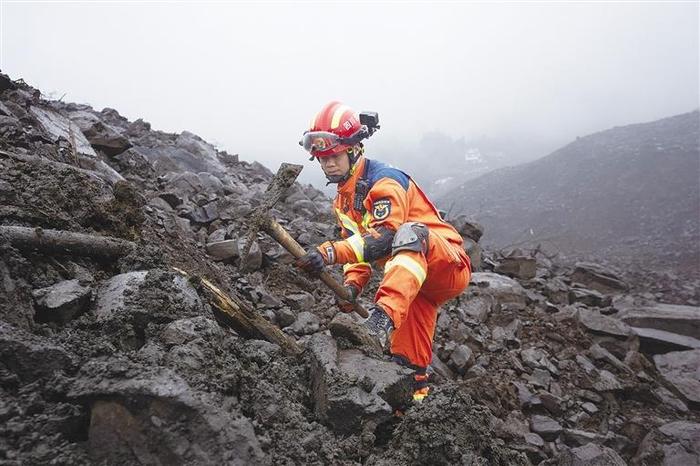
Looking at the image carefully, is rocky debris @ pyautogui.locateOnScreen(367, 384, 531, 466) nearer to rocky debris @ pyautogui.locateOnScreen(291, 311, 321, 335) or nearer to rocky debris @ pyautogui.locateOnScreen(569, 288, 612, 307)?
rocky debris @ pyautogui.locateOnScreen(291, 311, 321, 335)

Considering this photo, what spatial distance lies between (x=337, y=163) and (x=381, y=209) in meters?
0.73

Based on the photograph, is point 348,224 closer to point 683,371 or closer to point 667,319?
point 683,371

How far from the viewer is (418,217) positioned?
3.29 m

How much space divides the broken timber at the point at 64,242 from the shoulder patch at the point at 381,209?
5.63 ft

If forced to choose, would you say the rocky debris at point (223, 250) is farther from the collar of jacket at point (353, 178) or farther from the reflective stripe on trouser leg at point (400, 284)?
the reflective stripe on trouser leg at point (400, 284)

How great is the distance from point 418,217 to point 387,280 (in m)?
0.91

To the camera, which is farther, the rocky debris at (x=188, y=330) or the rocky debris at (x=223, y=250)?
the rocky debris at (x=223, y=250)

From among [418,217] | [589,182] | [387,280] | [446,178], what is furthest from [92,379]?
[446,178]

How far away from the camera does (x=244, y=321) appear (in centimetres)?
281

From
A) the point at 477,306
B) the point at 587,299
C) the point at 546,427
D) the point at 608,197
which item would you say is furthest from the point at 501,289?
the point at 608,197

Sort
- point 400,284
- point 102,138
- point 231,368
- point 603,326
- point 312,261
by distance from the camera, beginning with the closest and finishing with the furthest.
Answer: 1. point 231,368
2. point 400,284
3. point 312,261
4. point 603,326
5. point 102,138

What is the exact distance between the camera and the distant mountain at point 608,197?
2206 centimetres

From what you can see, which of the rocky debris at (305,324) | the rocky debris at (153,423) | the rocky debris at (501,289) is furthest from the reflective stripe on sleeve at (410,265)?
the rocky debris at (501,289)

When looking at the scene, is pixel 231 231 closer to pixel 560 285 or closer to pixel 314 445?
pixel 314 445
